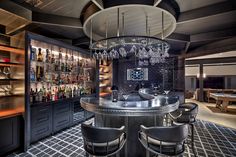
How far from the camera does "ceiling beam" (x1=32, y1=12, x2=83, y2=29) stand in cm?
300

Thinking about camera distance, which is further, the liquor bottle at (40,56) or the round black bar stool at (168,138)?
the liquor bottle at (40,56)

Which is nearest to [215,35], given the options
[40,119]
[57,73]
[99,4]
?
[99,4]

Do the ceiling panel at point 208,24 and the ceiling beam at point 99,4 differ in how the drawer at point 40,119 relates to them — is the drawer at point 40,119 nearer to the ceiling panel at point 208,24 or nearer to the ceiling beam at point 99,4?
the ceiling beam at point 99,4

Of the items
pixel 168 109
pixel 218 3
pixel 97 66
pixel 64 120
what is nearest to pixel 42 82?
pixel 64 120

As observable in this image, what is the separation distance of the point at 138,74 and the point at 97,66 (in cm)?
318

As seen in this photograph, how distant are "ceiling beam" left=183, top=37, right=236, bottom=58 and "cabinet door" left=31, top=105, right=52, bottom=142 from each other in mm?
5965

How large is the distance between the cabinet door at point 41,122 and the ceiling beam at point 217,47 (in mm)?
5965

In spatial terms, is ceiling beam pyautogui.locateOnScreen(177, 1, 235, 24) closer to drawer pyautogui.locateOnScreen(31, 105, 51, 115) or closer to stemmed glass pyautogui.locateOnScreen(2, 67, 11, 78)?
drawer pyautogui.locateOnScreen(31, 105, 51, 115)

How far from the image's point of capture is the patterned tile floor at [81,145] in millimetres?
2783

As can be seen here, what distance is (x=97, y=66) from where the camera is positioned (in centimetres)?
559

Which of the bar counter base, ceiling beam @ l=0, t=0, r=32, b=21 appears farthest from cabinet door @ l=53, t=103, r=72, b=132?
ceiling beam @ l=0, t=0, r=32, b=21

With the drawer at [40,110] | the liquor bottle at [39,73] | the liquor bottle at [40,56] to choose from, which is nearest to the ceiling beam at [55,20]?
the liquor bottle at [40,56]

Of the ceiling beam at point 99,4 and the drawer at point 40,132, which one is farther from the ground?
the ceiling beam at point 99,4

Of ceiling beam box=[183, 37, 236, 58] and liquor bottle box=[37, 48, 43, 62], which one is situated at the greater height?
ceiling beam box=[183, 37, 236, 58]
